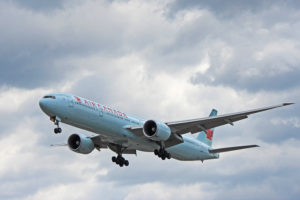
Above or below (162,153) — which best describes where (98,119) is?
above

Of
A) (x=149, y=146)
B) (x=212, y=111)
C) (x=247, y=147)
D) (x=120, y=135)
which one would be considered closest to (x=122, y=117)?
(x=120, y=135)

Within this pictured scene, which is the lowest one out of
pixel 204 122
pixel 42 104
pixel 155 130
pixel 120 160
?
pixel 120 160

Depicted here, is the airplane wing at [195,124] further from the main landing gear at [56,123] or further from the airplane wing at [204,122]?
the main landing gear at [56,123]

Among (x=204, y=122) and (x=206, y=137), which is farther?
(x=206, y=137)

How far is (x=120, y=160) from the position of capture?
53625mm

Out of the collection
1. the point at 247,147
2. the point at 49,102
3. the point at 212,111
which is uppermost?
the point at 212,111

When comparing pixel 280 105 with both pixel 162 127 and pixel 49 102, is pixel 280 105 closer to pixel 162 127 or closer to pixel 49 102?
pixel 162 127

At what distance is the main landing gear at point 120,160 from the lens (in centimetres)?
5353

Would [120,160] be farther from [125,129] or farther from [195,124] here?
[195,124]

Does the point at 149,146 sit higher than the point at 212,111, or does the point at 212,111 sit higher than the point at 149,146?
the point at 212,111

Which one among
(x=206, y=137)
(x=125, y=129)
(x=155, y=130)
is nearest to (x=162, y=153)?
(x=155, y=130)

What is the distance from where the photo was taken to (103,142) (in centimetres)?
5300

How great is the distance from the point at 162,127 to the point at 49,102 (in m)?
10.5

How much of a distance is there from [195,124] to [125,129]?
21.5ft
